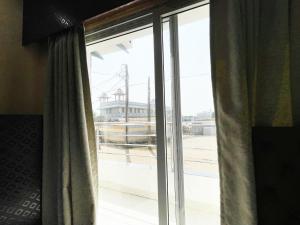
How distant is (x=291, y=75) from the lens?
1.06m

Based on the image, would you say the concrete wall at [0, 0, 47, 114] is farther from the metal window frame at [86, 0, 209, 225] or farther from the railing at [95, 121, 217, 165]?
the metal window frame at [86, 0, 209, 225]

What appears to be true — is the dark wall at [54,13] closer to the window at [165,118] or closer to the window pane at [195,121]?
the window at [165,118]

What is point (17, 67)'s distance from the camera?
229cm

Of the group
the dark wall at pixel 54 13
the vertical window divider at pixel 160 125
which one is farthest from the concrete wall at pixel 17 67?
the vertical window divider at pixel 160 125

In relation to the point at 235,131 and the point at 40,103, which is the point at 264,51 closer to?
the point at 235,131

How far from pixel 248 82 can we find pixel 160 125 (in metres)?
0.67

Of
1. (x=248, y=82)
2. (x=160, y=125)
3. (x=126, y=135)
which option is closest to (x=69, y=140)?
(x=126, y=135)

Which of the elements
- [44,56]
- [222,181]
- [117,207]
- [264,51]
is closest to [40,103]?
[44,56]

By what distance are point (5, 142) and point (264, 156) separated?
191 centimetres

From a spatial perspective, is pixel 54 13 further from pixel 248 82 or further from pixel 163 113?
pixel 248 82

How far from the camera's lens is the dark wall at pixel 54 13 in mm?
1752

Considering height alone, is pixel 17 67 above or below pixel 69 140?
above

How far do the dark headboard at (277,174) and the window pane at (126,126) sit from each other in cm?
91

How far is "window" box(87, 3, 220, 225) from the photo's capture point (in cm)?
156
